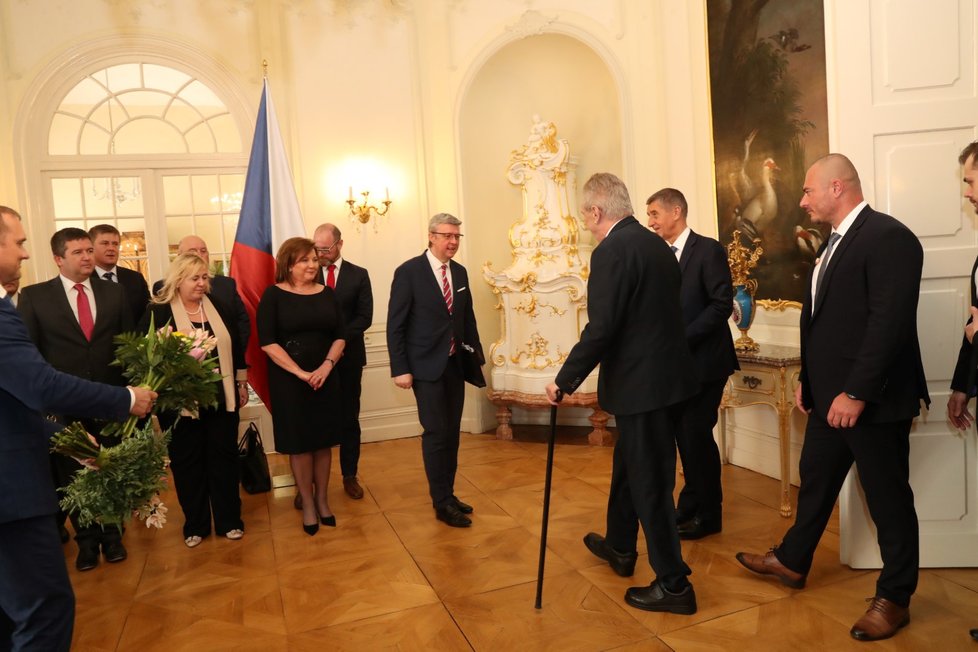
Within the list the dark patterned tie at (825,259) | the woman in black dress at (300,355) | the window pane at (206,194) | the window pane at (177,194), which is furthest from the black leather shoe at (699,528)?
the window pane at (177,194)

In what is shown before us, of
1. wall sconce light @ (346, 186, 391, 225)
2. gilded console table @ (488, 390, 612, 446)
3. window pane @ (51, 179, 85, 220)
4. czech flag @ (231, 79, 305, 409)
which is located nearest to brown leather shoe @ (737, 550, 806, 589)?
gilded console table @ (488, 390, 612, 446)

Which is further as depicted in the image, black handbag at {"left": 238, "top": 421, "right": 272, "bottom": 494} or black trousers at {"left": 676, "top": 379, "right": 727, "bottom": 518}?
black handbag at {"left": 238, "top": 421, "right": 272, "bottom": 494}

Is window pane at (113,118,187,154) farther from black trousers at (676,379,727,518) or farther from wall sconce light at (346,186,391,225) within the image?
black trousers at (676,379,727,518)

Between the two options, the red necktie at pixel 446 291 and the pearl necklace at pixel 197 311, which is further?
the red necktie at pixel 446 291

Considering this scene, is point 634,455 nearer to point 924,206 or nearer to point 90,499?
point 924,206

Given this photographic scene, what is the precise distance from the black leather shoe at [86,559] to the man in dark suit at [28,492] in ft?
6.08

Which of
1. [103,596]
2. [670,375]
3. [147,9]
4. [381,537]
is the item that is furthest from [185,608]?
[147,9]

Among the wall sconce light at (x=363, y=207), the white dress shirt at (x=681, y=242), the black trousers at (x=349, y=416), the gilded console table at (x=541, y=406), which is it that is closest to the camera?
the white dress shirt at (x=681, y=242)

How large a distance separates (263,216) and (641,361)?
129 inches

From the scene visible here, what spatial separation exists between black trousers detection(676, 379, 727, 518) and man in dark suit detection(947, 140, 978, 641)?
3.48 feet

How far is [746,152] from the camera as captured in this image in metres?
4.82

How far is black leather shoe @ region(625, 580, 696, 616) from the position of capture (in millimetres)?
2910

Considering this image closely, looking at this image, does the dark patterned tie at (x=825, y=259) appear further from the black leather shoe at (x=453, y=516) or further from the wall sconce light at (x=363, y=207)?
the wall sconce light at (x=363, y=207)

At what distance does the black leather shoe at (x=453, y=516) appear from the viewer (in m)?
4.13
